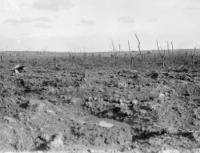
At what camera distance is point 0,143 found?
21.7 ft

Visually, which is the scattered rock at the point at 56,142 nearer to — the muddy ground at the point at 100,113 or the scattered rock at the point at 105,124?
the muddy ground at the point at 100,113

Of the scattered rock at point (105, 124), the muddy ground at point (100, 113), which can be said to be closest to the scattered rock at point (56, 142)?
the muddy ground at point (100, 113)

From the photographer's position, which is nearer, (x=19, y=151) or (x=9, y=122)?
(x=19, y=151)

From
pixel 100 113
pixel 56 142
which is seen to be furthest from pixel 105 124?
pixel 56 142

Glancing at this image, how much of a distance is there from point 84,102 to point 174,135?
7.30 ft

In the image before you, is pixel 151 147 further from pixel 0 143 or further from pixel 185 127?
pixel 0 143

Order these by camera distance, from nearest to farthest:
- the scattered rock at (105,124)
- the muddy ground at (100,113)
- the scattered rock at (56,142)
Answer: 1. the scattered rock at (56,142)
2. the muddy ground at (100,113)
3. the scattered rock at (105,124)

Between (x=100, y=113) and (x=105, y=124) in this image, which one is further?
(x=100, y=113)

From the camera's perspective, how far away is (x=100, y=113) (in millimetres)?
7703

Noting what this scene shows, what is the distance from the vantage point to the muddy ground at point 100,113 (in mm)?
6730

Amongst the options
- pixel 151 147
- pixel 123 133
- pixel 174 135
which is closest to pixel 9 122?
pixel 123 133

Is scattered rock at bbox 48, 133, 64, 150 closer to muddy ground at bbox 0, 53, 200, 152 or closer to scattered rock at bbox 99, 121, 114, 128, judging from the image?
muddy ground at bbox 0, 53, 200, 152

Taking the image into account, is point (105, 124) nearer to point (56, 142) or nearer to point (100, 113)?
point (100, 113)

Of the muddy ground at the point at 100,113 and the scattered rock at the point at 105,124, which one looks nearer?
the muddy ground at the point at 100,113
